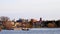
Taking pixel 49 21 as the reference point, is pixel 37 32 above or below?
below

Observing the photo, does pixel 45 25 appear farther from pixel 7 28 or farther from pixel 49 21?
pixel 7 28

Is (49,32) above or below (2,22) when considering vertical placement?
below

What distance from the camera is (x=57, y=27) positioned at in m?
3.95

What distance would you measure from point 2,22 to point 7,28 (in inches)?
8.0

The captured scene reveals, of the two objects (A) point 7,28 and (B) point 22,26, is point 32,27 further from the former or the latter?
(A) point 7,28

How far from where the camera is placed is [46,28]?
3861mm

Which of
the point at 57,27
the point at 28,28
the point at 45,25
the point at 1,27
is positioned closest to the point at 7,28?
the point at 1,27

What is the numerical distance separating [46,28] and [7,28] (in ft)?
3.08

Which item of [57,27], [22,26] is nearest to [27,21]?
[22,26]

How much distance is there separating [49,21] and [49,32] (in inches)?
10.4

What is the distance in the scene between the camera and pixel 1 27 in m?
3.73

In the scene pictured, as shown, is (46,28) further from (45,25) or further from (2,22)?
(2,22)

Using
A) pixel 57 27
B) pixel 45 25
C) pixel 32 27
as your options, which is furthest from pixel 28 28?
pixel 57 27

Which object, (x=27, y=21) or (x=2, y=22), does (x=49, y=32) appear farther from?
(x=2, y=22)
